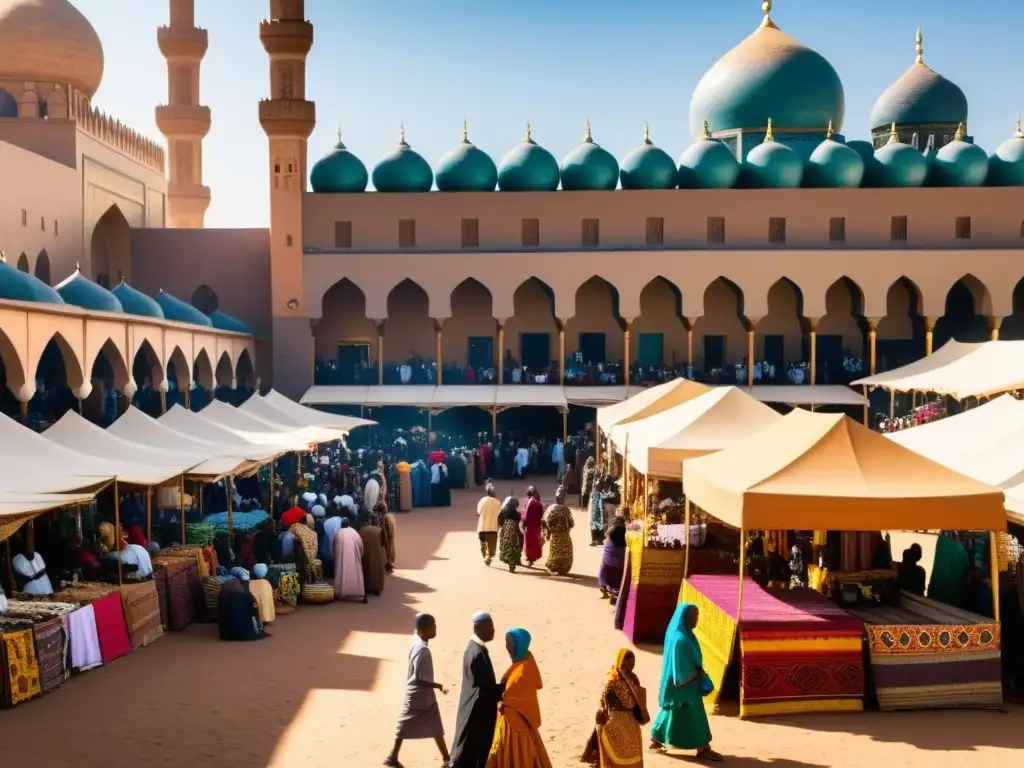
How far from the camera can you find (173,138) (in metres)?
37.8

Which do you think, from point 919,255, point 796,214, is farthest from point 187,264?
point 919,255

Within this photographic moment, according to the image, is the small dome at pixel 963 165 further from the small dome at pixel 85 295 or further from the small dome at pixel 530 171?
the small dome at pixel 85 295

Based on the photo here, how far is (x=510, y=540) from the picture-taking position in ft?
52.1

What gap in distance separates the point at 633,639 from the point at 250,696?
3.56 meters

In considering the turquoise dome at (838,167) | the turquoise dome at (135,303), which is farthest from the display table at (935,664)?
the turquoise dome at (838,167)

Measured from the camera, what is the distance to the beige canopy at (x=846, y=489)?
930 cm

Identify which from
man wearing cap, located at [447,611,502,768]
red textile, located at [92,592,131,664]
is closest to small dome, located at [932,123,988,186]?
red textile, located at [92,592,131,664]

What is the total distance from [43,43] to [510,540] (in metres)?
20.1

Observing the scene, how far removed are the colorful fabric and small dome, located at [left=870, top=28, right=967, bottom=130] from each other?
3159cm

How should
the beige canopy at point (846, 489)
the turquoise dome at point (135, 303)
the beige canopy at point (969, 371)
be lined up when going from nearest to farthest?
the beige canopy at point (846, 489)
the beige canopy at point (969, 371)
the turquoise dome at point (135, 303)

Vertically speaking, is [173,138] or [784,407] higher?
[173,138]

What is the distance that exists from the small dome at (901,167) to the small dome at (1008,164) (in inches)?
69.7

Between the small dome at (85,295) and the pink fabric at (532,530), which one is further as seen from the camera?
the small dome at (85,295)

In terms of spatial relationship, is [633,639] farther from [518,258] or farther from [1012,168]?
[1012,168]
